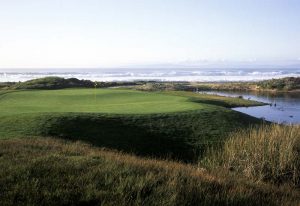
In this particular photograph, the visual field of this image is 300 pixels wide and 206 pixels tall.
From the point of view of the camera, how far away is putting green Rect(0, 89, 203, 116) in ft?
73.4

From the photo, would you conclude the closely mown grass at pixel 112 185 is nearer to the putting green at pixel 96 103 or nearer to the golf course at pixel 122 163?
the golf course at pixel 122 163

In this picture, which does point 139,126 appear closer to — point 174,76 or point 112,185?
point 112,185

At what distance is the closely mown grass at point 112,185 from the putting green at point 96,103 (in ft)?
40.0

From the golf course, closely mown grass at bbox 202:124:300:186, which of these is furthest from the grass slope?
closely mown grass at bbox 202:124:300:186

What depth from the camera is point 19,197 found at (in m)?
6.87

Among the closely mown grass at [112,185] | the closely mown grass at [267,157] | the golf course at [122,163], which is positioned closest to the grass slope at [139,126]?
the golf course at [122,163]

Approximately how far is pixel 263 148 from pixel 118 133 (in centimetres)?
757

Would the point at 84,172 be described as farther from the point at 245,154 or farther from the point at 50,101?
the point at 50,101

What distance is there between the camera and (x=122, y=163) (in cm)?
938

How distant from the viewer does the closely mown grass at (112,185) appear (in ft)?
22.9

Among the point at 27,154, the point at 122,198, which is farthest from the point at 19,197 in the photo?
the point at 27,154

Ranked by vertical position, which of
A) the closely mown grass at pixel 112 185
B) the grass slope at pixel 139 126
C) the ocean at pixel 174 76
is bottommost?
the ocean at pixel 174 76

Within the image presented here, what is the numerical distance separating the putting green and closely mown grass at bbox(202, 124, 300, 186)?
30.2 ft

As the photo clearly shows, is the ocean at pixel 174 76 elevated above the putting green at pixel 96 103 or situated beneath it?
situated beneath
